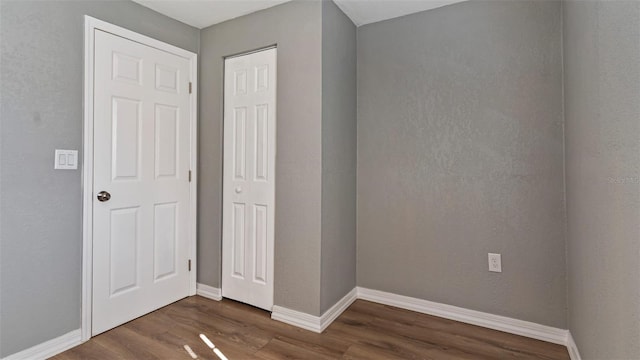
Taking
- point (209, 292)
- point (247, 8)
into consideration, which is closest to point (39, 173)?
point (209, 292)

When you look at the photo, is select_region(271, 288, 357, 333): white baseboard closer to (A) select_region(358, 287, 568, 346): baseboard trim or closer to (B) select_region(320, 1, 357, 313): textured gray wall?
(B) select_region(320, 1, 357, 313): textured gray wall

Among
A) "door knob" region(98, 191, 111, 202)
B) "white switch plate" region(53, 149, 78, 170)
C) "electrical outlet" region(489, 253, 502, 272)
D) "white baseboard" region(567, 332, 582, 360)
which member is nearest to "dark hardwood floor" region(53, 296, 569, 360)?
"white baseboard" region(567, 332, 582, 360)

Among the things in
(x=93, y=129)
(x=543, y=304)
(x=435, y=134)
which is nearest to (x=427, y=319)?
(x=543, y=304)

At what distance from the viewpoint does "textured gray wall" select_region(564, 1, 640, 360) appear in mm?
1054

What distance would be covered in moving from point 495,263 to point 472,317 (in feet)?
1.46

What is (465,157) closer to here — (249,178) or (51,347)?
(249,178)

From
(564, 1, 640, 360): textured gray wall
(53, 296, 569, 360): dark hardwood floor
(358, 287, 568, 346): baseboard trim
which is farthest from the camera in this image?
(358, 287, 568, 346): baseboard trim

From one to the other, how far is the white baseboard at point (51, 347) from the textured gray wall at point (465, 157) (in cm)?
208

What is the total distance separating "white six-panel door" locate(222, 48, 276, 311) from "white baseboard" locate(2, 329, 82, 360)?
1021 mm

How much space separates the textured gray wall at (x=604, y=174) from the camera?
105 cm

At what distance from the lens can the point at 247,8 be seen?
2.46 m

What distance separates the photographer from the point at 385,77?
265cm

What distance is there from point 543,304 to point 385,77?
2034 mm

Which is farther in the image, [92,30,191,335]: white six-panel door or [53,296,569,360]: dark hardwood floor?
[92,30,191,335]: white six-panel door
